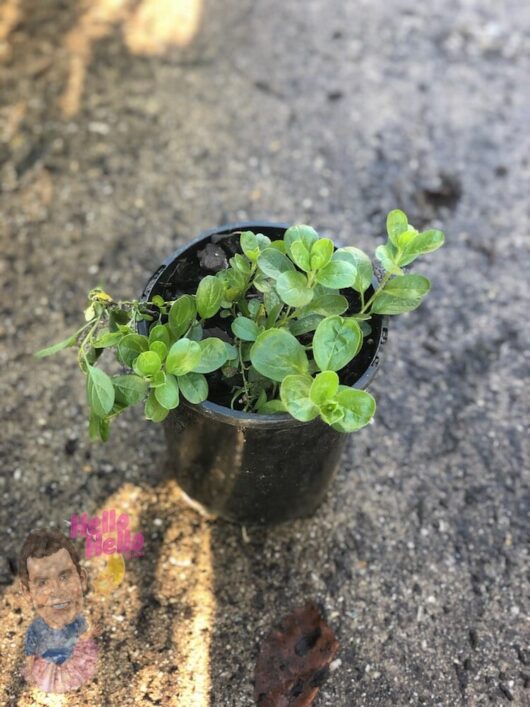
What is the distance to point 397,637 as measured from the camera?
1327 mm

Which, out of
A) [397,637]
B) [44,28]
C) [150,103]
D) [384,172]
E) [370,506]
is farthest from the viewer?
[44,28]

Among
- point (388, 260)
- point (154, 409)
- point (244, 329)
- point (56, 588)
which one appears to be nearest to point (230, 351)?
point (244, 329)

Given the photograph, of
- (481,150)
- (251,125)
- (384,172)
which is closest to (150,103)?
(251,125)

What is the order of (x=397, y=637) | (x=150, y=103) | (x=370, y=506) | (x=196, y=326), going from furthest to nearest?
(x=150, y=103) → (x=370, y=506) → (x=397, y=637) → (x=196, y=326)

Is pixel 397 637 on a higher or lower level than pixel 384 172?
lower

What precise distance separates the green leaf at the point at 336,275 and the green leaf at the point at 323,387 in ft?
0.44

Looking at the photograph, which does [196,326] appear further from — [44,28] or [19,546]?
[44,28]

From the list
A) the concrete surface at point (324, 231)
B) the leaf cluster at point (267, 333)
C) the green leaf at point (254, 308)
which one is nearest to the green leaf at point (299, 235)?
the leaf cluster at point (267, 333)

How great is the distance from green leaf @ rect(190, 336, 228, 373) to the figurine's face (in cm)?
56

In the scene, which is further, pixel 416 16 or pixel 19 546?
pixel 416 16

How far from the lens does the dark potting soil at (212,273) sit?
46.4 inches

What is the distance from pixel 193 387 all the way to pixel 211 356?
5 centimetres

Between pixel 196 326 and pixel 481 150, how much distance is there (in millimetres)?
1439

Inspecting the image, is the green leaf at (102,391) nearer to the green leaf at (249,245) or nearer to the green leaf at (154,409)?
the green leaf at (154,409)
